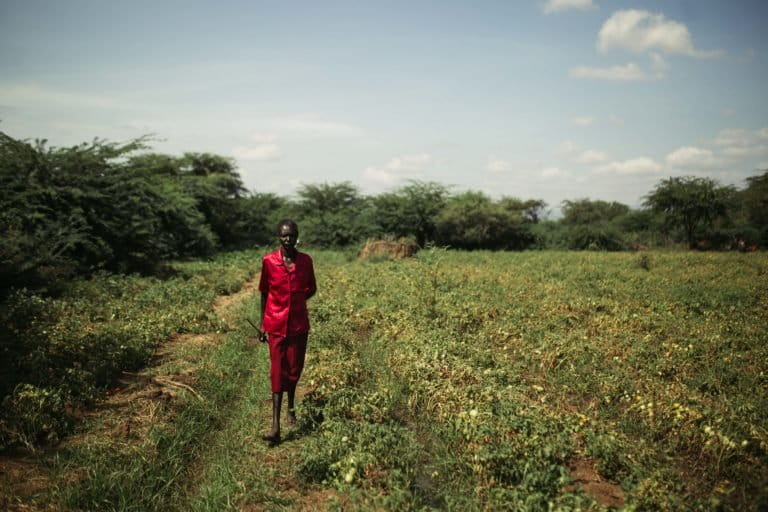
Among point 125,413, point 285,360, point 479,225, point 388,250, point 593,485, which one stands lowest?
point 593,485

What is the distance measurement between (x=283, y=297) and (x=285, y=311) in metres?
0.15

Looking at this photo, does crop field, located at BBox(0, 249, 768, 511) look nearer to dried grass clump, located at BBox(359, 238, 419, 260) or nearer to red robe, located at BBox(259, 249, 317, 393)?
red robe, located at BBox(259, 249, 317, 393)

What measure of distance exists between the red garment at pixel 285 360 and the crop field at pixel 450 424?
477 millimetres

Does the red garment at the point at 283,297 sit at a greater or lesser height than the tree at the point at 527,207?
lesser

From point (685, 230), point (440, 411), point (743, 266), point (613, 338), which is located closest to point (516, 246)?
point (685, 230)

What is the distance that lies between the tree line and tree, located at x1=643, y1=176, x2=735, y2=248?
0.07 meters

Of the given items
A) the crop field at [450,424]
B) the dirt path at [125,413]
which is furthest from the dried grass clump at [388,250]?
the dirt path at [125,413]

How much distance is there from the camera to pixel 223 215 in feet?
102

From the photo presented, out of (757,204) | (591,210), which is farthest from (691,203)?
(591,210)

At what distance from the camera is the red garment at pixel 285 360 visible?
15.3 feet

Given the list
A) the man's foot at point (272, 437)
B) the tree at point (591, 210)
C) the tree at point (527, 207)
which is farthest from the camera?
the tree at point (591, 210)

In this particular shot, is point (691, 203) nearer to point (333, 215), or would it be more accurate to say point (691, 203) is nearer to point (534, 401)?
point (333, 215)

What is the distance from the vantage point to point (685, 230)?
29.7 metres

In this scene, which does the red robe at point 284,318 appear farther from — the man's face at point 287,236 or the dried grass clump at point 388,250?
the dried grass clump at point 388,250
